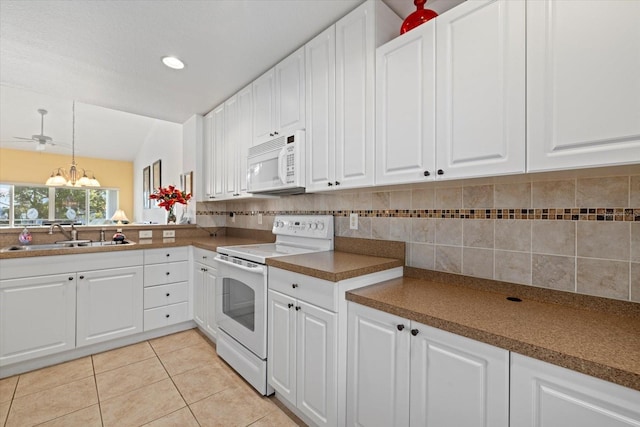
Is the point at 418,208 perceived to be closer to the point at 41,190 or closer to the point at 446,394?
the point at 446,394

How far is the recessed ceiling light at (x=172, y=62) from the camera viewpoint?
219cm

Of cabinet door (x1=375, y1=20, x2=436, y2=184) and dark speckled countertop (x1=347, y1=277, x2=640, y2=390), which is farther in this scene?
cabinet door (x1=375, y1=20, x2=436, y2=184)

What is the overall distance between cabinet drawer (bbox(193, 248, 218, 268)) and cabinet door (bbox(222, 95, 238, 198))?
1.99ft

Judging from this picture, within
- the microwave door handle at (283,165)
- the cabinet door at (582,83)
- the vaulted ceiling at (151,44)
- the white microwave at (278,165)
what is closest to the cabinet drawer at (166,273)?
the white microwave at (278,165)

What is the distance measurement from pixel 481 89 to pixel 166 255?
2.84 m

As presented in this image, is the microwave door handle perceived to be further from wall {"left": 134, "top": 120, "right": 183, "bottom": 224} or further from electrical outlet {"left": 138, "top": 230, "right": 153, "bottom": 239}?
wall {"left": 134, "top": 120, "right": 183, "bottom": 224}

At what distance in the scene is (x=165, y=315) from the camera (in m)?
2.78

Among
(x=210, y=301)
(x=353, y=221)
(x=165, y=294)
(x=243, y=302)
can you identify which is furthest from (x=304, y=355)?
(x=165, y=294)

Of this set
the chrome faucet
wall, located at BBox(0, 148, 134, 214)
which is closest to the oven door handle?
the chrome faucet

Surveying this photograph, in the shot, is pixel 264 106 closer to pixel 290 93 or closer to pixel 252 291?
pixel 290 93

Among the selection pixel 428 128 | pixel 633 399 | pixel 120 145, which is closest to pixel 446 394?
pixel 633 399

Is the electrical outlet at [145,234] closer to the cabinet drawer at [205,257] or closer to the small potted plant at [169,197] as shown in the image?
the small potted plant at [169,197]

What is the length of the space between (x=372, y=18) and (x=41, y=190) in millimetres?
7853

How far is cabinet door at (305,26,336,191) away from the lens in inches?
71.8
